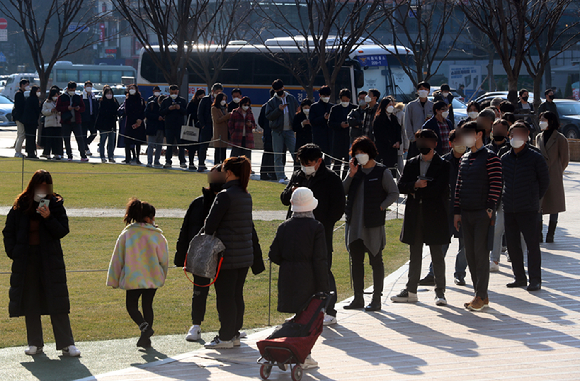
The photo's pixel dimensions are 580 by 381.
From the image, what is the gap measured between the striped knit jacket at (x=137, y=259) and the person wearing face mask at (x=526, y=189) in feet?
13.3

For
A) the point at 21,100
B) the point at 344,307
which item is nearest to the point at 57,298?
the point at 344,307

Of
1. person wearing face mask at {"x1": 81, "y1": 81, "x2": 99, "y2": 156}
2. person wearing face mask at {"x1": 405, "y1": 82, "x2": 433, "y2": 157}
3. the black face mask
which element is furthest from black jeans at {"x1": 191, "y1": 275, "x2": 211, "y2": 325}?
person wearing face mask at {"x1": 81, "y1": 81, "x2": 99, "y2": 156}

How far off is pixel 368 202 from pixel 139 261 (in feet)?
7.53

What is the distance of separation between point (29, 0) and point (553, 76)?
45.5 m

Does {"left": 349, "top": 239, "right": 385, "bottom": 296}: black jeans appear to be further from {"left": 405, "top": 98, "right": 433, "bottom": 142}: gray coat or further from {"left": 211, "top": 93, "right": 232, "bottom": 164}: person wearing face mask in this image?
{"left": 211, "top": 93, "right": 232, "bottom": 164}: person wearing face mask

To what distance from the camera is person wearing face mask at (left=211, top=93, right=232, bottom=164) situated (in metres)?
18.3

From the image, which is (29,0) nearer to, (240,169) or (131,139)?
(131,139)

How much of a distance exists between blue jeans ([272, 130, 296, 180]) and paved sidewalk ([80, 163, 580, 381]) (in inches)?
362

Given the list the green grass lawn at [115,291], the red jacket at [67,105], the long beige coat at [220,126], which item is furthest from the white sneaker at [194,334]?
the red jacket at [67,105]

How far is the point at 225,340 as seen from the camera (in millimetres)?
6602

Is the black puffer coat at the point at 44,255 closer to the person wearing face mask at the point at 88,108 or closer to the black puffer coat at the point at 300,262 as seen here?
the black puffer coat at the point at 300,262

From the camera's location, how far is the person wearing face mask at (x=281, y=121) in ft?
56.4

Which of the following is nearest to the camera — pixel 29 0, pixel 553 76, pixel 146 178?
pixel 146 178

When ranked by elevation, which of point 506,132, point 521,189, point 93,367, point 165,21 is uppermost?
point 165,21
